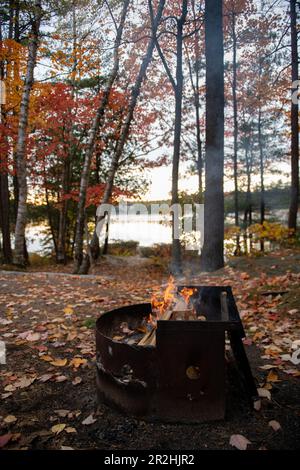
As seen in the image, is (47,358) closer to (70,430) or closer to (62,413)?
(62,413)

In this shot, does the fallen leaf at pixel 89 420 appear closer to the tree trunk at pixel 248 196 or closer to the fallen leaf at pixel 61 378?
the fallen leaf at pixel 61 378

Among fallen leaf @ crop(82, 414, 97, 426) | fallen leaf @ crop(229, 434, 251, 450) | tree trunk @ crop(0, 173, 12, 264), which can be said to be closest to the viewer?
fallen leaf @ crop(229, 434, 251, 450)

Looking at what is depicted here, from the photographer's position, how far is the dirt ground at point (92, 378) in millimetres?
2561

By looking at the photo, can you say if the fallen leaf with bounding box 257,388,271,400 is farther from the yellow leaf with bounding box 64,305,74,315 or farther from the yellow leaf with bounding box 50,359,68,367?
the yellow leaf with bounding box 64,305,74,315

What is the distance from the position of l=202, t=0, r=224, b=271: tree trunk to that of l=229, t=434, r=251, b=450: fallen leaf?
7.33m

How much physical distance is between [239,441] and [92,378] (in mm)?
1704

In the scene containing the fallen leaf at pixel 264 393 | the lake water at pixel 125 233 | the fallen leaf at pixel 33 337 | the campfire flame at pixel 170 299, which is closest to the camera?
the fallen leaf at pixel 264 393

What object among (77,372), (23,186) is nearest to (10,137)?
(23,186)

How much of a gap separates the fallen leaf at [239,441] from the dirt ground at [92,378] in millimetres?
44

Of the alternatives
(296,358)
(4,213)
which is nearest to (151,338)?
(296,358)

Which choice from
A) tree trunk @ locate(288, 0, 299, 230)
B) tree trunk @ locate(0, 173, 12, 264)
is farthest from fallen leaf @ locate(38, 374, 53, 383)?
tree trunk @ locate(288, 0, 299, 230)

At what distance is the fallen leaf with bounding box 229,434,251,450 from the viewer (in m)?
2.41

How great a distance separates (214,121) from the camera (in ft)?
30.5

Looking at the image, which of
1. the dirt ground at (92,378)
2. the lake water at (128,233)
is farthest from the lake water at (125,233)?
the dirt ground at (92,378)
